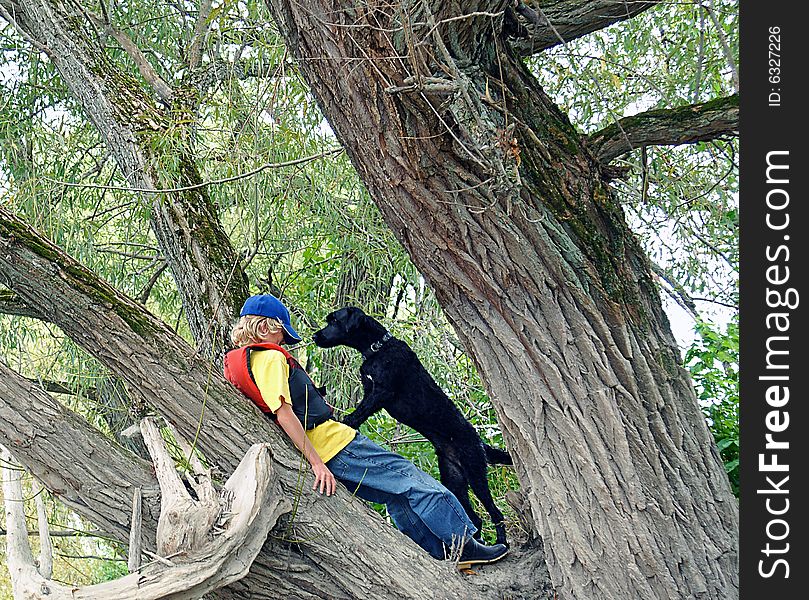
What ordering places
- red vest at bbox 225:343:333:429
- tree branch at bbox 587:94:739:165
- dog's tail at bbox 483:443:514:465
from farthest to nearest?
1. dog's tail at bbox 483:443:514:465
2. red vest at bbox 225:343:333:429
3. tree branch at bbox 587:94:739:165

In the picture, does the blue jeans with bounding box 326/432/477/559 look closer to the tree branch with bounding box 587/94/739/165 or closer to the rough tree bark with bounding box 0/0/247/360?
the rough tree bark with bounding box 0/0/247/360

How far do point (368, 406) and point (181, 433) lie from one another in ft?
3.20

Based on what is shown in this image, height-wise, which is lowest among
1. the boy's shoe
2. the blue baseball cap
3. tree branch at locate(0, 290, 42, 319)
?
the boy's shoe

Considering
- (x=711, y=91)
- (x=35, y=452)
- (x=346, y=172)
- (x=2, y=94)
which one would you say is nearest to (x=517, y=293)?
(x=35, y=452)

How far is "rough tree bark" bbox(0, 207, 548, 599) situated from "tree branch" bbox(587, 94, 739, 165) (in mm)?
1461

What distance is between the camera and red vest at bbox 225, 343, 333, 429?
3.17 meters

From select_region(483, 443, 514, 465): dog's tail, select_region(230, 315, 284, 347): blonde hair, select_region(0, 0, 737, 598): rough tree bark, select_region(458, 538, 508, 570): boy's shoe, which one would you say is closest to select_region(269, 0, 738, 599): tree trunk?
select_region(0, 0, 737, 598): rough tree bark

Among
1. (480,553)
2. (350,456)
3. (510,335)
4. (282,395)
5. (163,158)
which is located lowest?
(480,553)

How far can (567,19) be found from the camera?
2816 millimetres

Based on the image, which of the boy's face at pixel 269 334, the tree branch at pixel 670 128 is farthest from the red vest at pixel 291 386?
the tree branch at pixel 670 128

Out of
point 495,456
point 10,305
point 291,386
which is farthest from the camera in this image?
point 10,305

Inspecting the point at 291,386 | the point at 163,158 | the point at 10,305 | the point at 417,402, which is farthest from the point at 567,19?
the point at 10,305

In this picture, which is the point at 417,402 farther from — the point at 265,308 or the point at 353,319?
the point at 265,308
